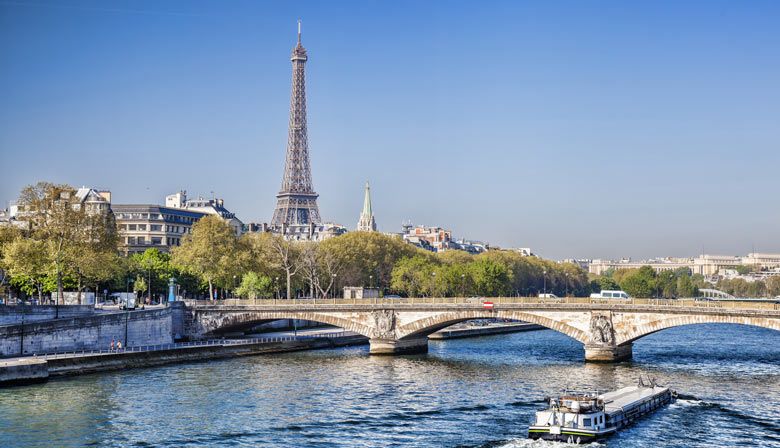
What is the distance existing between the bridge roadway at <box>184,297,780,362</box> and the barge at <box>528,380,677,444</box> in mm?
23134

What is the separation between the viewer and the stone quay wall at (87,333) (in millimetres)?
65562

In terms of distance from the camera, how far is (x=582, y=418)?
44406 mm

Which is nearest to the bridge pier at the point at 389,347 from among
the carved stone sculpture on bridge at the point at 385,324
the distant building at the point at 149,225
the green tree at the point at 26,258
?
Result: the carved stone sculpture on bridge at the point at 385,324

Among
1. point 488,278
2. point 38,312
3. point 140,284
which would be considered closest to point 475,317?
point 38,312

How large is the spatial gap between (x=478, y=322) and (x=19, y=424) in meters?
87.8

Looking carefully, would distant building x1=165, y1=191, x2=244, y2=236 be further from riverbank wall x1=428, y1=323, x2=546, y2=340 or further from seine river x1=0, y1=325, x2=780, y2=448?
seine river x1=0, y1=325, x2=780, y2=448

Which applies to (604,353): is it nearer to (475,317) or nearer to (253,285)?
(475,317)

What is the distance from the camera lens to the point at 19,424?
45.8 m

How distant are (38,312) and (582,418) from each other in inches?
1870

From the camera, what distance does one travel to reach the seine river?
4469 cm

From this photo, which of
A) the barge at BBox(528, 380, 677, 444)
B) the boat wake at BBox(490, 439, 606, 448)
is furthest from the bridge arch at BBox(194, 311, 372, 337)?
the boat wake at BBox(490, 439, 606, 448)

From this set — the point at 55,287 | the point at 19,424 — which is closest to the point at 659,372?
the point at 19,424

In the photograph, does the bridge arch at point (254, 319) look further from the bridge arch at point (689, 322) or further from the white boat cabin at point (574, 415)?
the white boat cabin at point (574, 415)

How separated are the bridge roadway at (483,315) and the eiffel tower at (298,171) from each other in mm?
100865
